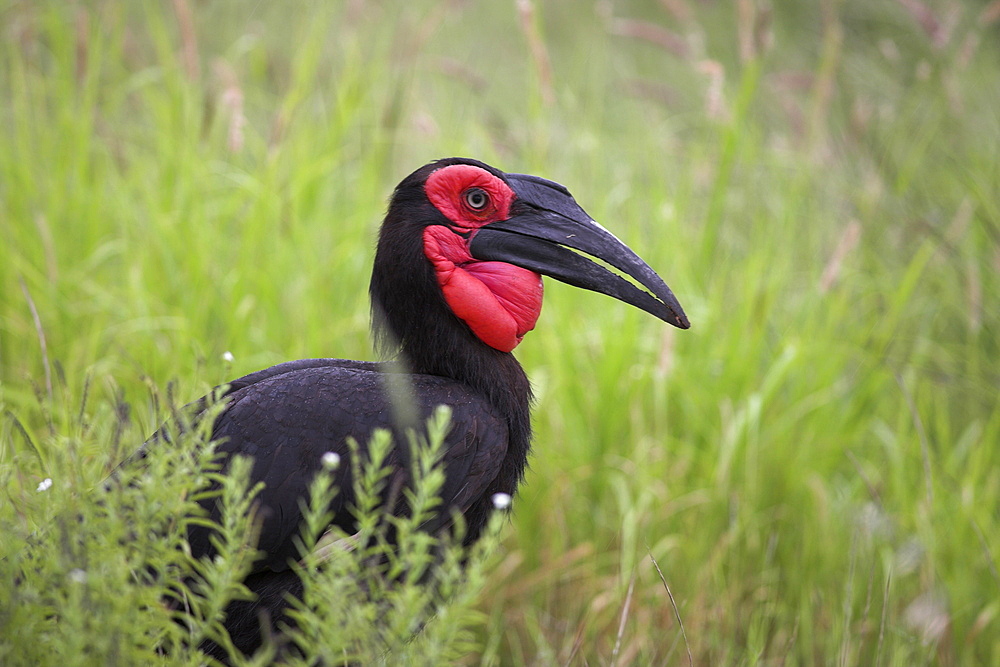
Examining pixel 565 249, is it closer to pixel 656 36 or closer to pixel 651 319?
pixel 651 319

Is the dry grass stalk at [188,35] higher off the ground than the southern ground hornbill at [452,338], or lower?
higher

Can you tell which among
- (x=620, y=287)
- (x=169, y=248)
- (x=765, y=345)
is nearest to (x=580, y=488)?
(x=765, y=345)

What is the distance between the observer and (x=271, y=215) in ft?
11.8

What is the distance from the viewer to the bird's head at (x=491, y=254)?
7.41 ft

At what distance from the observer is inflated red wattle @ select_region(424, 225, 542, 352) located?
2252 mm

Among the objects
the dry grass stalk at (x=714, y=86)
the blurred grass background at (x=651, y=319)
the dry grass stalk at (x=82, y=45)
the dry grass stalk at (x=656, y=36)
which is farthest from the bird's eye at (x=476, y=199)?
the dry grass stalk at (x=82, y=45)

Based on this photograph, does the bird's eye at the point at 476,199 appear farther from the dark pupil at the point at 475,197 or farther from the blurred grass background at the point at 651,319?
the blurred grass background at the point at 651,319

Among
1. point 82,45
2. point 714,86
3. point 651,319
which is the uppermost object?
point 714,86

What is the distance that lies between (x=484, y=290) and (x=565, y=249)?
236mm

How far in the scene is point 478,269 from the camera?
2.31 meters

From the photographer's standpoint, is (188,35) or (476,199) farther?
(188,35)

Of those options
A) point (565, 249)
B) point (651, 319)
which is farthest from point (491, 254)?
point (651, 319)

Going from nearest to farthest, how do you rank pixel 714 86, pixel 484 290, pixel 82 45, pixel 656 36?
pixel 484 290 < pixel 714 86 < pixel 82 45 < pixel 656 36

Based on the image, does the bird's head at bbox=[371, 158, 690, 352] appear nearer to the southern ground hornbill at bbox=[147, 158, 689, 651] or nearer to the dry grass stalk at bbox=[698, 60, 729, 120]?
the southern ground hornbill at bbox=[147, 158, 689, 651]
